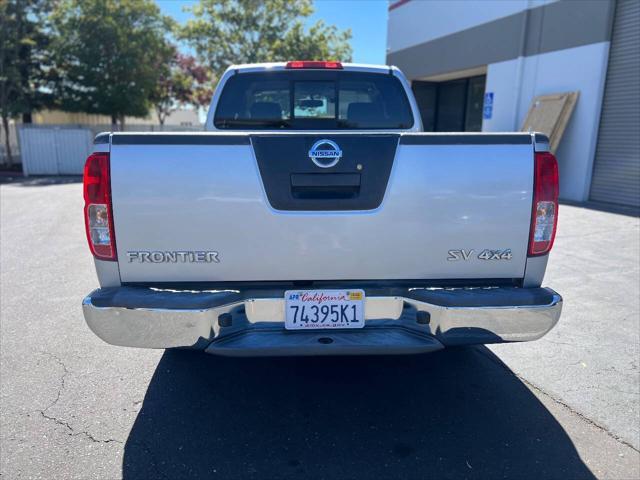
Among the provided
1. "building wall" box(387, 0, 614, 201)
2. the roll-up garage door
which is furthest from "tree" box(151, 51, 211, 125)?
the roll-up garage door

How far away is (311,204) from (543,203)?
1.23m

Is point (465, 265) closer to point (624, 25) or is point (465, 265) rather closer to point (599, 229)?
point (599, 229)

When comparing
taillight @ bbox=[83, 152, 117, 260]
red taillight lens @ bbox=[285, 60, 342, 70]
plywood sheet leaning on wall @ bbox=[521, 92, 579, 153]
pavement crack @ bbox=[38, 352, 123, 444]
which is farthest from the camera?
plywood sheet leaning on wall @ bbox=[521, 92, 579, 153]

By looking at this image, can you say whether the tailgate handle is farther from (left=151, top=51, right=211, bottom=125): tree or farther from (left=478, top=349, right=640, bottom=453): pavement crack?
(left=151, top=51, right=211, bottom=125): tree

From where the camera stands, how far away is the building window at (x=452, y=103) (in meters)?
18.0

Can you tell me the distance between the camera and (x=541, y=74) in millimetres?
13195

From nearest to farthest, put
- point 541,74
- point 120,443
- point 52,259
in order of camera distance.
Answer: point 120,443, point 52,259, point 541,74

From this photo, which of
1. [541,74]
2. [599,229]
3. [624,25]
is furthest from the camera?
[541,74]

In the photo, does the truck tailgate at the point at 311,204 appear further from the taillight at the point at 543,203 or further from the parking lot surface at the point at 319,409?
the parking lot surface at the point at 319,409

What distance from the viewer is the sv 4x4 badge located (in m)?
2.60

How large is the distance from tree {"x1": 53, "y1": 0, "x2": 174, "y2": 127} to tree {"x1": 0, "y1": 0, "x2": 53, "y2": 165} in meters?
0.75

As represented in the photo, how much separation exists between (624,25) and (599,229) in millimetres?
5519

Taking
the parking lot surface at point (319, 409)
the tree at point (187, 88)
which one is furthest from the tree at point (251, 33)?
the parking lot surface at point (319, 409)

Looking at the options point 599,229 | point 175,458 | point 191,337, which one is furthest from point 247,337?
point 599,229
